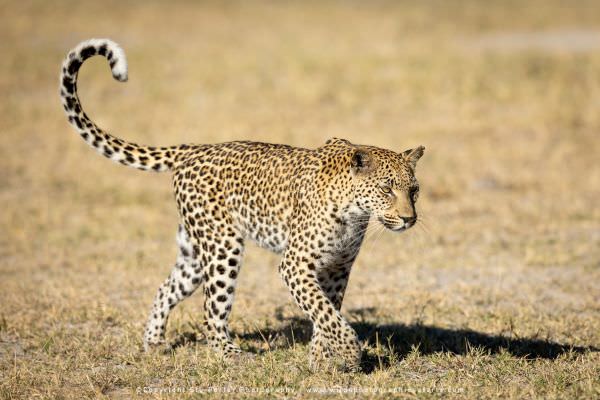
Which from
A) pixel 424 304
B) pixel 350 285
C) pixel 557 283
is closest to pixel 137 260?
pixel 350 285

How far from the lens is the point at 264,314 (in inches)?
396

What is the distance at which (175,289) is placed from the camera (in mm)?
8773

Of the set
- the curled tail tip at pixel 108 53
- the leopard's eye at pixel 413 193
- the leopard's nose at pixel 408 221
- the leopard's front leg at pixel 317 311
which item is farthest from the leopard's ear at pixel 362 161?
the curled tail tip at pixel 108 53

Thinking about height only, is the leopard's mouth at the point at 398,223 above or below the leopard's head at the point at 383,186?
below

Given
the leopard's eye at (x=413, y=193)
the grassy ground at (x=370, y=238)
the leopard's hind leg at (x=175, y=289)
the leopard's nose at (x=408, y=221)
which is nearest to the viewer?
the leopard's nose at (x=408, y=221)

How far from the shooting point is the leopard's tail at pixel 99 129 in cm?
830

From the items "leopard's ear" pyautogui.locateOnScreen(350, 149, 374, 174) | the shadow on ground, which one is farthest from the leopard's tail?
"leopard's ear" pyautogui.locateOnScreen(350, 149, 374, 174)

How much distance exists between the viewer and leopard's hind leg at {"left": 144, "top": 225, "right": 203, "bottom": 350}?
28.6 feet

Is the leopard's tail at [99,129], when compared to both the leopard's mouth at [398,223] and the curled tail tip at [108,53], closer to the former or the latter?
the curled tail tip at [108,53]

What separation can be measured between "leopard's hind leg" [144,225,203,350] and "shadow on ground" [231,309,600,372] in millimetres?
764

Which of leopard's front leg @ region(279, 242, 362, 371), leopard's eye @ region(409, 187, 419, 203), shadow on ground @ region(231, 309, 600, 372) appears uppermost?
leopard's eye @ region(409, 187, 419, 203)

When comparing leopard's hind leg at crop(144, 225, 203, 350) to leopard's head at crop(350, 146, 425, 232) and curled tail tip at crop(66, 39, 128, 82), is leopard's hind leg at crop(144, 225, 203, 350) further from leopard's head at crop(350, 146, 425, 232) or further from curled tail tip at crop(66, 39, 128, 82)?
leopard's head at crop(350, 146, 425, 232)

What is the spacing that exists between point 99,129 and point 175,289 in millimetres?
1572

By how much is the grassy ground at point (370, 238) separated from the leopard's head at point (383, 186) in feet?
4.08
